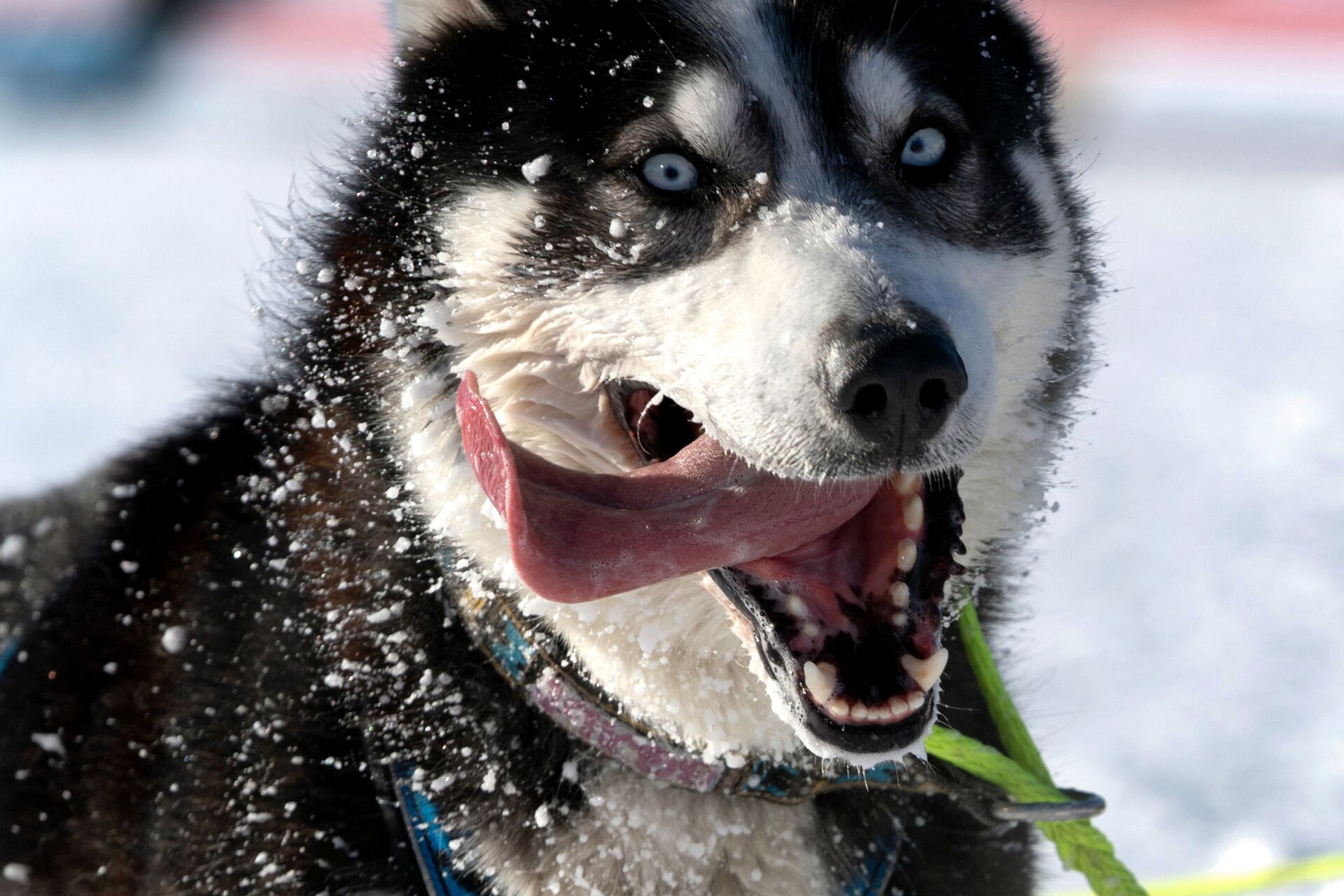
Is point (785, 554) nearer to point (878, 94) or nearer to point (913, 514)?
point (913, 514)

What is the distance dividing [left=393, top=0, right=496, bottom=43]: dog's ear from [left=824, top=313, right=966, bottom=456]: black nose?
67 cm

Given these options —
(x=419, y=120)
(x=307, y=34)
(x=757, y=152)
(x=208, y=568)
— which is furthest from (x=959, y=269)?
(x=307, y=34)

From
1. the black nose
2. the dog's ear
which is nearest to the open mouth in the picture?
the black nose

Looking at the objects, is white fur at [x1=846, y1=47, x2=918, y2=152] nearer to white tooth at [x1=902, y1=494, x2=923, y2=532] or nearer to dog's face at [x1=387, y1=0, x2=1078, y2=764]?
dog's face at [x1=387, y1=0, x2=1078, y2=764]

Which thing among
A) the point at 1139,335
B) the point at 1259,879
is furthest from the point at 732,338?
the point at 1139,335

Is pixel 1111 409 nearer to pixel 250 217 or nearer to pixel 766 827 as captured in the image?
pixel 766 827

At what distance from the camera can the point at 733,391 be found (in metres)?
1.26

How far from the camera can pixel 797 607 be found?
134cm

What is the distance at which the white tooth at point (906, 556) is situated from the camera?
136 cm

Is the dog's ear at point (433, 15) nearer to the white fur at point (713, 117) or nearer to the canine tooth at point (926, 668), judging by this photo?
the white fur at point (713, 117)

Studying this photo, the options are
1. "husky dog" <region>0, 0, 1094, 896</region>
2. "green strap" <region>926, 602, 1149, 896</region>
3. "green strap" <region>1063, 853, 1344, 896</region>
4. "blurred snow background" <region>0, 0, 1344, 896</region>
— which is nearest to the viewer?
"husky dog" <region>0, 0, 1094, 896</region>

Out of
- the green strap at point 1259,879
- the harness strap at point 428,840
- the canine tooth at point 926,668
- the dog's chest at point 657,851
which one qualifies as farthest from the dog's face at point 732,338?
the green strap at point 1259,879

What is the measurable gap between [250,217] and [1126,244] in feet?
13.8

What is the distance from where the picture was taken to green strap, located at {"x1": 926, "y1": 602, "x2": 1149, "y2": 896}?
1.51 metres
